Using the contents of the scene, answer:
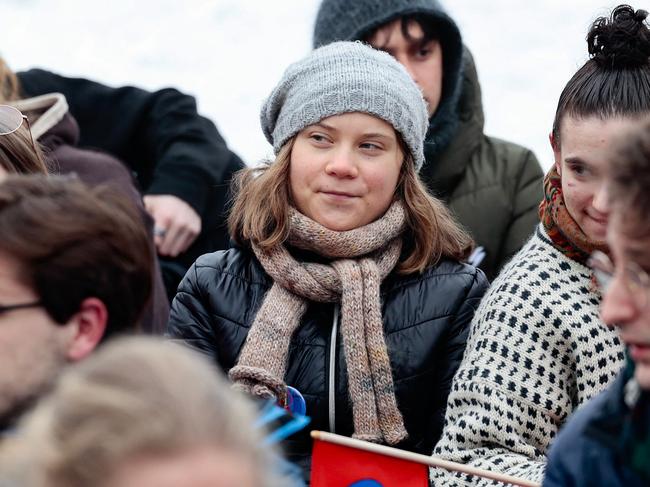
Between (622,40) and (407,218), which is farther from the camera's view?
(407,218)

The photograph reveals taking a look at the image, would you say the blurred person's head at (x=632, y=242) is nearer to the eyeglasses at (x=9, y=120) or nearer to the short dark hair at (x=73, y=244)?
the short dark hair at (x=73, y=244)

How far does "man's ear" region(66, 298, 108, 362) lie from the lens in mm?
2236

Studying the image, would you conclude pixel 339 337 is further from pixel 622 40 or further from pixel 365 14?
pixel 365 14

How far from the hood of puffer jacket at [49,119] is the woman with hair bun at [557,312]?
1815 mm

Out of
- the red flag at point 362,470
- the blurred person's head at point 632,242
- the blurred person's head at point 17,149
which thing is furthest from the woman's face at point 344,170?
the blurred person's head at point 632,242

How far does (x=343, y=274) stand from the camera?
11.2 ft

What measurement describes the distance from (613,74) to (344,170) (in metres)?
0.82

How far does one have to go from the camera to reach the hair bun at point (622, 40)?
3338mm

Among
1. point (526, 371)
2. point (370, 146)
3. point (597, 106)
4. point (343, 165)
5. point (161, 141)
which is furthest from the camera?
point (161, 141)

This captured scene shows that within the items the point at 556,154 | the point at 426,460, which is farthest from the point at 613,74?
the point at 426,460

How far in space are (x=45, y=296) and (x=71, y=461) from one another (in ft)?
2.63

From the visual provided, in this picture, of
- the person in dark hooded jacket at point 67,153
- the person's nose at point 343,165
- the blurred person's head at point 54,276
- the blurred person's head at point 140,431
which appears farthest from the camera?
the person in dark hooded jacket at point 67,153

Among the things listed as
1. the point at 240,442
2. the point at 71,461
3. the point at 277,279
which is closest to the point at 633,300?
the point at 240,442

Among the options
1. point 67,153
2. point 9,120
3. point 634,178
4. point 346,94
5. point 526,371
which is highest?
point 634,178
